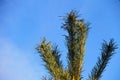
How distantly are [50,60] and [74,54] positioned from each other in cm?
33

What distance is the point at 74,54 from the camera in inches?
104

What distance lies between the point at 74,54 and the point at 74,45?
118 millimetres

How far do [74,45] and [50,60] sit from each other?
0.38m

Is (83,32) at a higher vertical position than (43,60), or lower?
higher

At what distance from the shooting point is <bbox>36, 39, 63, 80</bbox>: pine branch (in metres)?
2.64

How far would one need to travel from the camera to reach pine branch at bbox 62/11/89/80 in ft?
8.57

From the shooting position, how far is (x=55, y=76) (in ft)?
8.62

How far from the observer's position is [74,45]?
2.63 metres

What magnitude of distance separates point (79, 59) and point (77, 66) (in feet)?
0.31

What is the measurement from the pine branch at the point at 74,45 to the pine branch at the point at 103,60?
22cm

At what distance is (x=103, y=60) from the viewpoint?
9.05 feet

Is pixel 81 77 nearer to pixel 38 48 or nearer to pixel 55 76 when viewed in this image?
pixel 55 76

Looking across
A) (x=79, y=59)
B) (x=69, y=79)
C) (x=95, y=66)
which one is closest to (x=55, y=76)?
(x=69, y=79)

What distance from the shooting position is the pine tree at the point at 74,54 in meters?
2.62
